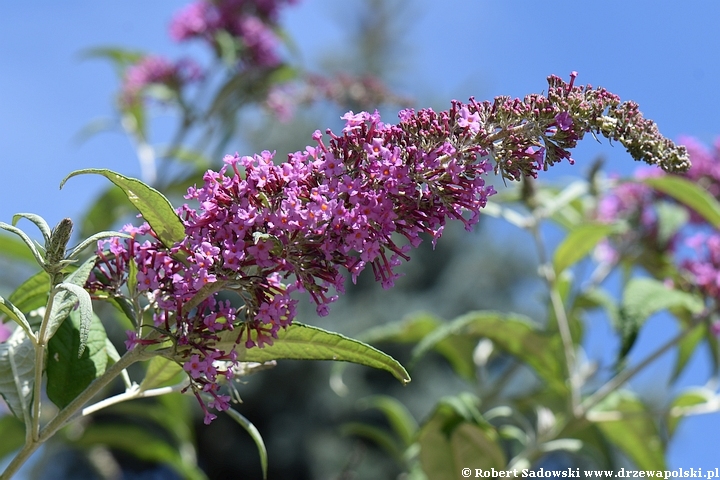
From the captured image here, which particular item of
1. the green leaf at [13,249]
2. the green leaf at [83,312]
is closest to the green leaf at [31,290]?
the green leaf at [83,312]

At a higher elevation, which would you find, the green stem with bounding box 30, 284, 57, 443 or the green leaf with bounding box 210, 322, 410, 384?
the green leaf with bounding box 210, 322, 410, 384

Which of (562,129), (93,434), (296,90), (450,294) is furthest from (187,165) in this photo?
(450,294)

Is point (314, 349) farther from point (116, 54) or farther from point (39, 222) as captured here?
point (116, 54)

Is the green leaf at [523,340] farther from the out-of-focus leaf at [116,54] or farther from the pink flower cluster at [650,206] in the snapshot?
the out-of-focus leaf at [116,54]

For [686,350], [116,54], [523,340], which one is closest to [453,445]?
[523,340]

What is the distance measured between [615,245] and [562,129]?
1877mm

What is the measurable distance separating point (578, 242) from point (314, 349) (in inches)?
51.4

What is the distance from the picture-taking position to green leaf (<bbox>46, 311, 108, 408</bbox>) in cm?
103

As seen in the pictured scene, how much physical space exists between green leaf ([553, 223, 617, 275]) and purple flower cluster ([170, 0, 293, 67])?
149 cm

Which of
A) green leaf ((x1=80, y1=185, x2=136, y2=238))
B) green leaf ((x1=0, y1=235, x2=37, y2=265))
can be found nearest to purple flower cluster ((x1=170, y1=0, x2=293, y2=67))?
green leaf ((x1=80, y1=185, x2=136, y2=238))

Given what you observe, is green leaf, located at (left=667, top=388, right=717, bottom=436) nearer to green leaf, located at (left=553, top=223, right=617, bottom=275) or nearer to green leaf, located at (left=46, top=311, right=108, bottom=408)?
green leaf, located at (left=553, top=223, right=617, bottom=275)

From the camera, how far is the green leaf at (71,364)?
3.38 feet

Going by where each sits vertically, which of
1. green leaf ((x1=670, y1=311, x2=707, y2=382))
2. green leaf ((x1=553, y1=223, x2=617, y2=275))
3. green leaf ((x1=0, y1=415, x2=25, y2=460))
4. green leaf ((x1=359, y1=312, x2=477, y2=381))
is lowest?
green leaf ((x1=0, y1=415, x2=25, y2=460))

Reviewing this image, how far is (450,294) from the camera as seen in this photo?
29.4 feet
